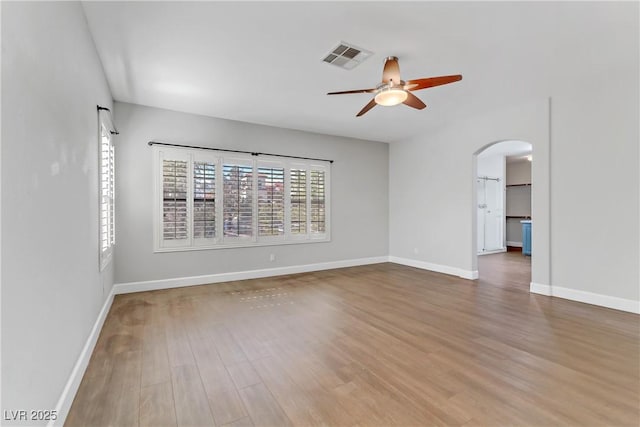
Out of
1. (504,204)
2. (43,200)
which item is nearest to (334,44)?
(43,200)

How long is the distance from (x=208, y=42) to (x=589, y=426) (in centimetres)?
392

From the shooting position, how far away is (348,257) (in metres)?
6.39

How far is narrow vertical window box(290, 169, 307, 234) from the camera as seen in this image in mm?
5707

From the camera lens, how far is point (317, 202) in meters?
6.01

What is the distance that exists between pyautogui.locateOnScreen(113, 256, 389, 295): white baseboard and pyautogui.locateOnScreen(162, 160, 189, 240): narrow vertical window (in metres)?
0.69

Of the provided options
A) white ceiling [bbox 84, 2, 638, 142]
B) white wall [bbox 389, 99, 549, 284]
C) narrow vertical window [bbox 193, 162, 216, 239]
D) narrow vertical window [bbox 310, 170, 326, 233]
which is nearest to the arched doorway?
white wall [bbox 389, 99, 549, 284]

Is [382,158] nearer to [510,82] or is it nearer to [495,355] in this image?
[510,82]

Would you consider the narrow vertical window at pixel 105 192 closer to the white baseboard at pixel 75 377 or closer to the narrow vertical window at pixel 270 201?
the white baseboard at pixel 75 377

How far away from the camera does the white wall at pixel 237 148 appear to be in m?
4.34

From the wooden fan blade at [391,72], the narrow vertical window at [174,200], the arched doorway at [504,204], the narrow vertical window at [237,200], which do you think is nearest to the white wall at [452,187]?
the arched doorway at [504,204]

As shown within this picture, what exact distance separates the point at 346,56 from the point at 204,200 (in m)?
3.11

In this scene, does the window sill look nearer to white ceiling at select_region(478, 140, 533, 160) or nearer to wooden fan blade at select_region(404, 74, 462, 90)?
wooden fan blade at select_region(404, 74, 462, 90)

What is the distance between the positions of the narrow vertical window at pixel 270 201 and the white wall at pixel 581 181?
327 centimetres

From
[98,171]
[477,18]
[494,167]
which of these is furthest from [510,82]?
[494,167]
